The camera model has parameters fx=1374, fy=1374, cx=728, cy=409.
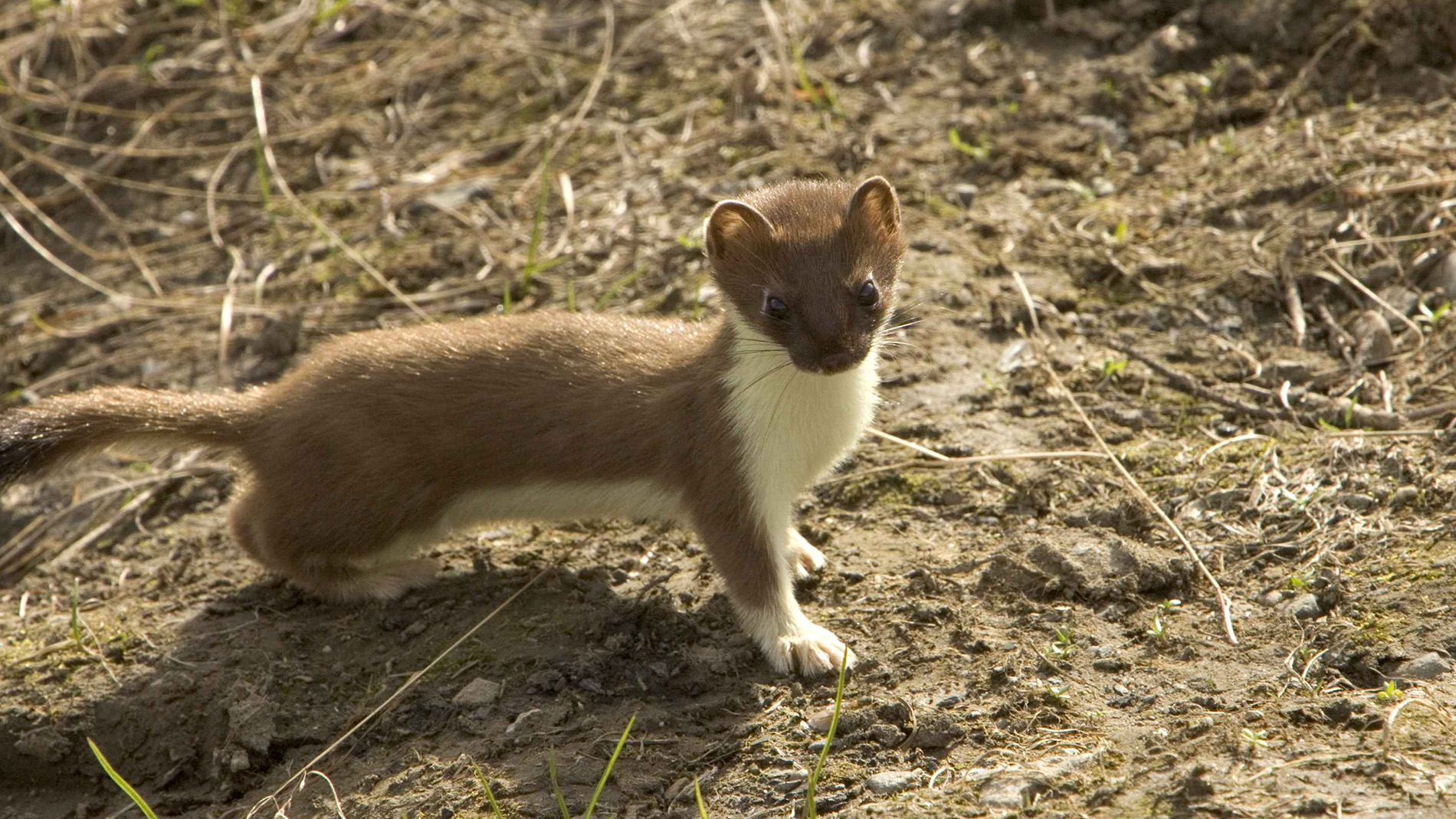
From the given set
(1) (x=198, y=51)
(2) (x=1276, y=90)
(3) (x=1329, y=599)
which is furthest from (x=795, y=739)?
(1) (x=198, y=51)

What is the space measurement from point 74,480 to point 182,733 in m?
1.85

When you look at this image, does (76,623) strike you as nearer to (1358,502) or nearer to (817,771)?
(817,771)

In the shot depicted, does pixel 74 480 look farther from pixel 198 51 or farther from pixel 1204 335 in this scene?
pixel 1204 335

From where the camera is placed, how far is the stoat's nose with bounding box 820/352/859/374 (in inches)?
144

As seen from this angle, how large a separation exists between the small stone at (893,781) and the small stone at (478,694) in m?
1.16

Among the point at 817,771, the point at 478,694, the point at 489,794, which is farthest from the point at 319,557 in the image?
the point at 817,771

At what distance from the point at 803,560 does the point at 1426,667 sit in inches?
69.7

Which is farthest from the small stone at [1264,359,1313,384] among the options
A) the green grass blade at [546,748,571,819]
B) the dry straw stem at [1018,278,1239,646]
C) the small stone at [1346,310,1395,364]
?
the green grass blade at [546,748,571,819]

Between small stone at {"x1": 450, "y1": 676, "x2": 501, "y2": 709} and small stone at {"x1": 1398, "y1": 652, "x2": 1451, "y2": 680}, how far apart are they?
7.78 feet

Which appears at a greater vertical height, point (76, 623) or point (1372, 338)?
point (1372, 338)

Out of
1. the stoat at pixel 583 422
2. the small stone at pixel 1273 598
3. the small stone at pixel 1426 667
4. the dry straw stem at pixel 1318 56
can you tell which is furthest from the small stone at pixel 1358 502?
the dry straw stem at pixel 1318 56

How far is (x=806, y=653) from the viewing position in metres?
3.80

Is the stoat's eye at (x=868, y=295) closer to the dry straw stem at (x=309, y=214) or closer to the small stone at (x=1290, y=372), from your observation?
the small stone at (x=1290, y=372)

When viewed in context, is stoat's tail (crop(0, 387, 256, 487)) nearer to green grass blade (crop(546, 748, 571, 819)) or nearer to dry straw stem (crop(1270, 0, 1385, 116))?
green grass blade (crop(546, 748, 571, 819))
